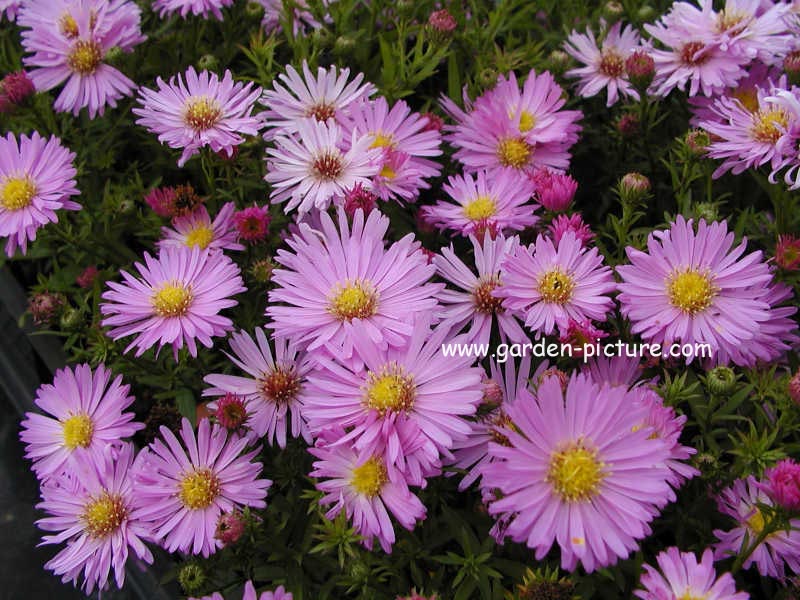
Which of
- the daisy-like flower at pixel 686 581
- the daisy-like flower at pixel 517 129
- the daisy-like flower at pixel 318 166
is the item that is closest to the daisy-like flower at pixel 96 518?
the daisy-like flower at pixel 318 166

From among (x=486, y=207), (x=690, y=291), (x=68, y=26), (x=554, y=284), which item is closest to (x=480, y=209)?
(x=486, y=207)

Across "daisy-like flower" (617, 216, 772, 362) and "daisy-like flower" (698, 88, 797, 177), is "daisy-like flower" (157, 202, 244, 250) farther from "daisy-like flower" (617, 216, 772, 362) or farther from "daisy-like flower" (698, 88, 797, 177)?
"daisy-like flower" (698, 88, 797, 177)

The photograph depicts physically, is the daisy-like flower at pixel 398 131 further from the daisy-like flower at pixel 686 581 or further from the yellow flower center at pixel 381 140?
the daisy-like flower at pixel 686 581

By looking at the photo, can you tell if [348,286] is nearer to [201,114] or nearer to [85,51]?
[201,114]

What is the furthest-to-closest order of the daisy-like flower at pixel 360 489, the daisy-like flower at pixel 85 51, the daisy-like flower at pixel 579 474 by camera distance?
the daisy-like flower at pixel 85 51 → the daisy-like flower at pixel 360 489 → the daisy-like flower at pixel 579 474

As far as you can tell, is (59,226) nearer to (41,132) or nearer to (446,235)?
(41,132)

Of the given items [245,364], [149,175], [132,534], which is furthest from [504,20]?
[132,534]
